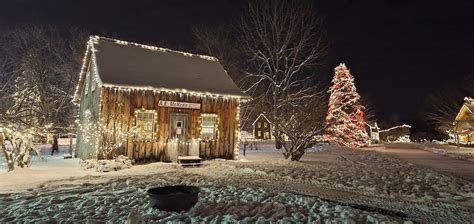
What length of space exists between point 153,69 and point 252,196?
10910mm

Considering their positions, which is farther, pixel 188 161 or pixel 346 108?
pixel 346 108

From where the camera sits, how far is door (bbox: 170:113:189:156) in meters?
16.3

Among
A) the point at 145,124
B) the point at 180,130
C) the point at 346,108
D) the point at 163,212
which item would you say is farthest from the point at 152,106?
the point at 346,108

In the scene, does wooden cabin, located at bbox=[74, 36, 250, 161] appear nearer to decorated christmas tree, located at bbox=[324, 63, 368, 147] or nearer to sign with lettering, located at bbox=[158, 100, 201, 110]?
sign with lettering, located at bbox=[158, 100, 201, 110]

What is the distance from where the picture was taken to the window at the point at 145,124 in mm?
15508

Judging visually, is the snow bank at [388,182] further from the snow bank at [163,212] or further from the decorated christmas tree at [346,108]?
the decorated christmas tree at [346,108]

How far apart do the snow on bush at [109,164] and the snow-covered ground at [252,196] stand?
52 centimetres

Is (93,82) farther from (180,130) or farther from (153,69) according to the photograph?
(180,130)

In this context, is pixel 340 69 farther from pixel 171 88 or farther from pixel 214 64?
pixel 171 88

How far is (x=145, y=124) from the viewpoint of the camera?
51.6 ft

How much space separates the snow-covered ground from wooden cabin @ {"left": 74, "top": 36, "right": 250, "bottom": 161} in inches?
97.7

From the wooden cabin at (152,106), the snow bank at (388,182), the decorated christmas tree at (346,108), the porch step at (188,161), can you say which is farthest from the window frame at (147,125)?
the decorated christmas tree at (346,108)

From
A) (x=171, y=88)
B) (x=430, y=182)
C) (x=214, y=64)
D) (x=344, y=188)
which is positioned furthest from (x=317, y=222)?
(x=214, y=64)

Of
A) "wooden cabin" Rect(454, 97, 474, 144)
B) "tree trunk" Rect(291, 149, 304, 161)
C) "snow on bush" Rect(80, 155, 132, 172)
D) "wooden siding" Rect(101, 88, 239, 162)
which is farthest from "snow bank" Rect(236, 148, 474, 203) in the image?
"wooden cabin" Rect(454, 97, 474, 144)
